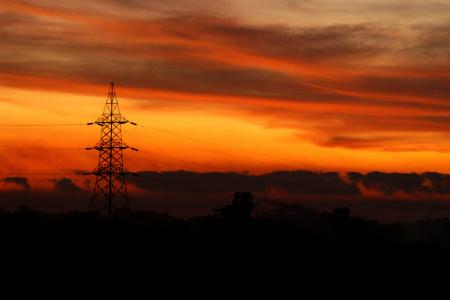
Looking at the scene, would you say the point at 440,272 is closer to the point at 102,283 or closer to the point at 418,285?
the point at 418,285

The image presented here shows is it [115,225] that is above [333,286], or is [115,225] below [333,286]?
above

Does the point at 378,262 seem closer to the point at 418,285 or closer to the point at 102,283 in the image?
the point at 418,285

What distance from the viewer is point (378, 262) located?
191 m

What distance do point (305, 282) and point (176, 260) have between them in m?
26.0

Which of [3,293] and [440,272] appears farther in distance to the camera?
[440,272]

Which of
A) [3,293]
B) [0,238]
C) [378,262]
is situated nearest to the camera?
[3,293]

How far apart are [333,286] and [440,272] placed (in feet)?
129

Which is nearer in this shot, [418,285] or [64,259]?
[64,259]

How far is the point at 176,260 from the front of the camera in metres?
161

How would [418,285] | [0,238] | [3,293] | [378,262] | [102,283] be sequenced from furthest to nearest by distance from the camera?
[378,262], [0,238], [418,285], [102,283], [3,293]

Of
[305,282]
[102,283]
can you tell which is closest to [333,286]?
[305,282]

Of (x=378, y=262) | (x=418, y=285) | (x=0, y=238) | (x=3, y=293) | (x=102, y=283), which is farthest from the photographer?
(x=378, y=262)

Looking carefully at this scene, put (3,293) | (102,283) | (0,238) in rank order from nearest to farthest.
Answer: (3,293) < (102,283) < (0,238)

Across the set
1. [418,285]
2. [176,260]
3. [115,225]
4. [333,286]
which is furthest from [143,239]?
[418,285]
